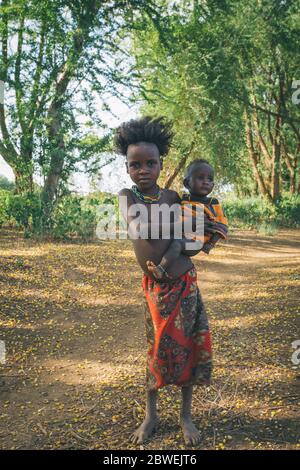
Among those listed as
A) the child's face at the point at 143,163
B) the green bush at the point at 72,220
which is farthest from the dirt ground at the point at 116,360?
the green bush at the point at 72,220

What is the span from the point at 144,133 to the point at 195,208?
23.2 inches

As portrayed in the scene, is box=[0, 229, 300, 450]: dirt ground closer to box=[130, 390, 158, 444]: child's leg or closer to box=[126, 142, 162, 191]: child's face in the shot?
box=[130, 390, 158, 444]: child's leg

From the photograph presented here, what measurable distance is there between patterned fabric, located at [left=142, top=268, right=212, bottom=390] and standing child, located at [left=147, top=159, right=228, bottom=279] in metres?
0.19

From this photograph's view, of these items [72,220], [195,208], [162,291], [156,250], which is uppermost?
Result: [195,208]

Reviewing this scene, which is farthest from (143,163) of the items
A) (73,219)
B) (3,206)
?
(3,206)

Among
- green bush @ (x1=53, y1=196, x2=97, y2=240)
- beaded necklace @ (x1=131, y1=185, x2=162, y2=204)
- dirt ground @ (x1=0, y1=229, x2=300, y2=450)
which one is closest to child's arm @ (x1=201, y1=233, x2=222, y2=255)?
beaded necklace @ (x1=131, y1=185, x2=162, y2=204)

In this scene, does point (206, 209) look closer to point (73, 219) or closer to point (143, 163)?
point (143, 163)

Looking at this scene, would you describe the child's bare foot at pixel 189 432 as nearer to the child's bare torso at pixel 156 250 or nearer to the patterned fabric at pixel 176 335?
the patterned fabric at pixel 176 335

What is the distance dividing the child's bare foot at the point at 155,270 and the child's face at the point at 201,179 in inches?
21.6

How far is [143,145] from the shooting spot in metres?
2.50

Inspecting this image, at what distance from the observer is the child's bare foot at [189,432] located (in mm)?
2664

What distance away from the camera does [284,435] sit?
2.72 m
